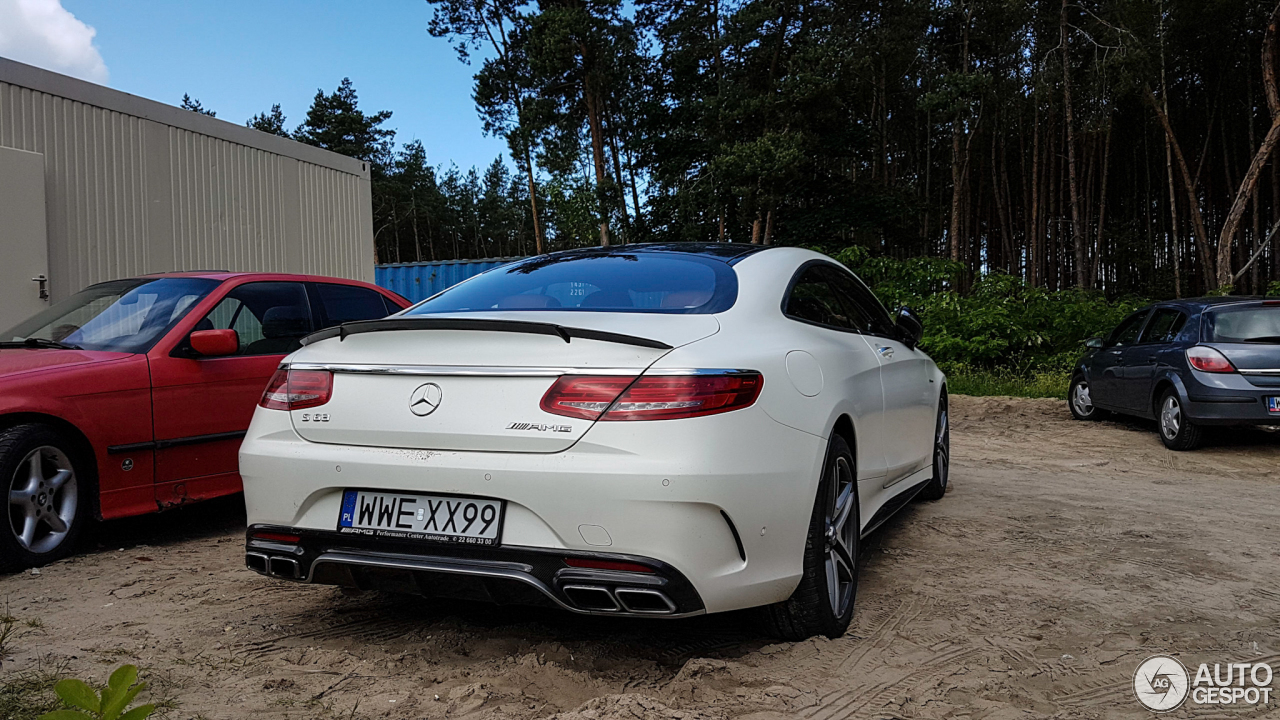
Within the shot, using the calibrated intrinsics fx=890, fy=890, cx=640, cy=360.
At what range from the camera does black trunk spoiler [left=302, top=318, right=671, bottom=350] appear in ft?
8.87

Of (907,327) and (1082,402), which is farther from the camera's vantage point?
(1082,402)

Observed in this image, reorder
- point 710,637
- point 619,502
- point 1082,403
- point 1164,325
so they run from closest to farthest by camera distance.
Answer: point 619,502
point 710,637
point 1164,325
point 1082,403

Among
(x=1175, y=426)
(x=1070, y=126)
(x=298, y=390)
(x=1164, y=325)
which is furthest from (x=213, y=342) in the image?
(x=1070, y=126)

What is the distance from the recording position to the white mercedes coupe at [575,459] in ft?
8.43

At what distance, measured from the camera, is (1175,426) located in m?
8.66

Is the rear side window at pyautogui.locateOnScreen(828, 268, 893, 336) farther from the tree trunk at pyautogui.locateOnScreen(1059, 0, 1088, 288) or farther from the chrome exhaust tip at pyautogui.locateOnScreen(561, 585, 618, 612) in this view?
the tree trunk at pyautogui.locateOnScreen(1059, 0, 1088, 288)

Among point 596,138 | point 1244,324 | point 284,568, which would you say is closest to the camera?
point 284,568

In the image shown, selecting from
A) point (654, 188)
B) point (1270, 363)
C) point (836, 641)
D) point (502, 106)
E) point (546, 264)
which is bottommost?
point (836, 641)

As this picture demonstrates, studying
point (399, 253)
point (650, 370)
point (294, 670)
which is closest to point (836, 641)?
point (650, 370)

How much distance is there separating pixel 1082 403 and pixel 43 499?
35.4 feet

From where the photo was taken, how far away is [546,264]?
3848mm

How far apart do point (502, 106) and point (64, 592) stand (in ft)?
120

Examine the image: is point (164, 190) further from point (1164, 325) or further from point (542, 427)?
point (1164, 325)

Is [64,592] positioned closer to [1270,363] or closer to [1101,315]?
[1270,363]
